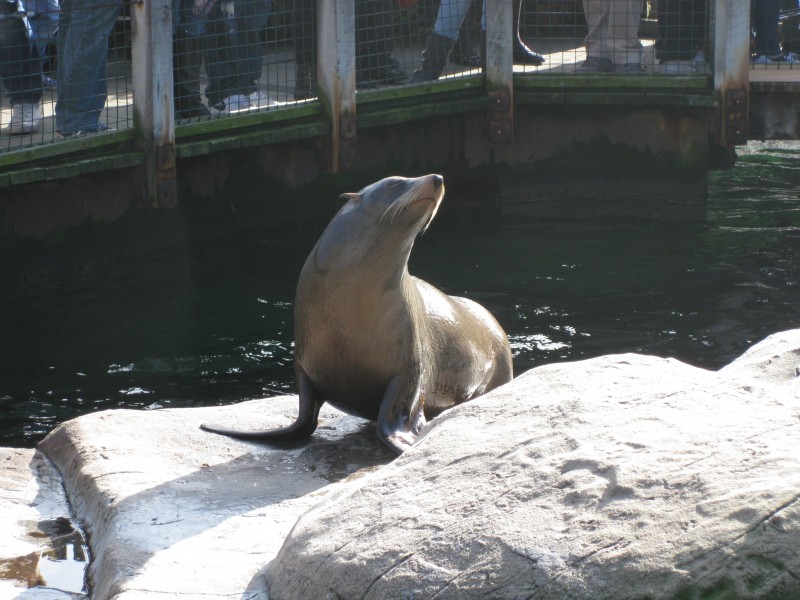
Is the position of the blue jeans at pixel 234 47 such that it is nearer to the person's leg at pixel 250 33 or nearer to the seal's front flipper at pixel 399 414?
the person's leg at pixel 250 33

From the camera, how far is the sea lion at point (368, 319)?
4.73 metres

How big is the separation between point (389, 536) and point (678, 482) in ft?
2.30

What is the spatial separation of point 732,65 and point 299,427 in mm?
5496

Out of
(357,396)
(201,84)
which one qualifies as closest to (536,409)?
(357,396)

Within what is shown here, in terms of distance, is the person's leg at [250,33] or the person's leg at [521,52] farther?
the person's leg at [521,52]

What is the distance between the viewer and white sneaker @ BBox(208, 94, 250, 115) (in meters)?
8.45

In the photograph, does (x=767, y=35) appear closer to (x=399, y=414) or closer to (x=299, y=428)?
(x=399, y=414)

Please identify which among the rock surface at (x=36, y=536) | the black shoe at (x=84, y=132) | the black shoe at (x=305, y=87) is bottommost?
the rock surface at (x=36, y=536)

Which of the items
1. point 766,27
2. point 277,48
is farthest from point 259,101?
point 766,27

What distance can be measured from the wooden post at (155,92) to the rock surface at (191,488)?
2863 millimetres

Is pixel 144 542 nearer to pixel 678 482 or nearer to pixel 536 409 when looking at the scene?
pixel 536 409

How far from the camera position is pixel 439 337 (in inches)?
208

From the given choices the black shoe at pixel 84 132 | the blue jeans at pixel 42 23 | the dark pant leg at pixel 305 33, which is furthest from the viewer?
the dark pant leg at pixel 305 33

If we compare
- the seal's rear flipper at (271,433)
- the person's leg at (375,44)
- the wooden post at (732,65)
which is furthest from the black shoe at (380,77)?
the seal's rear flipper at (271,433)
